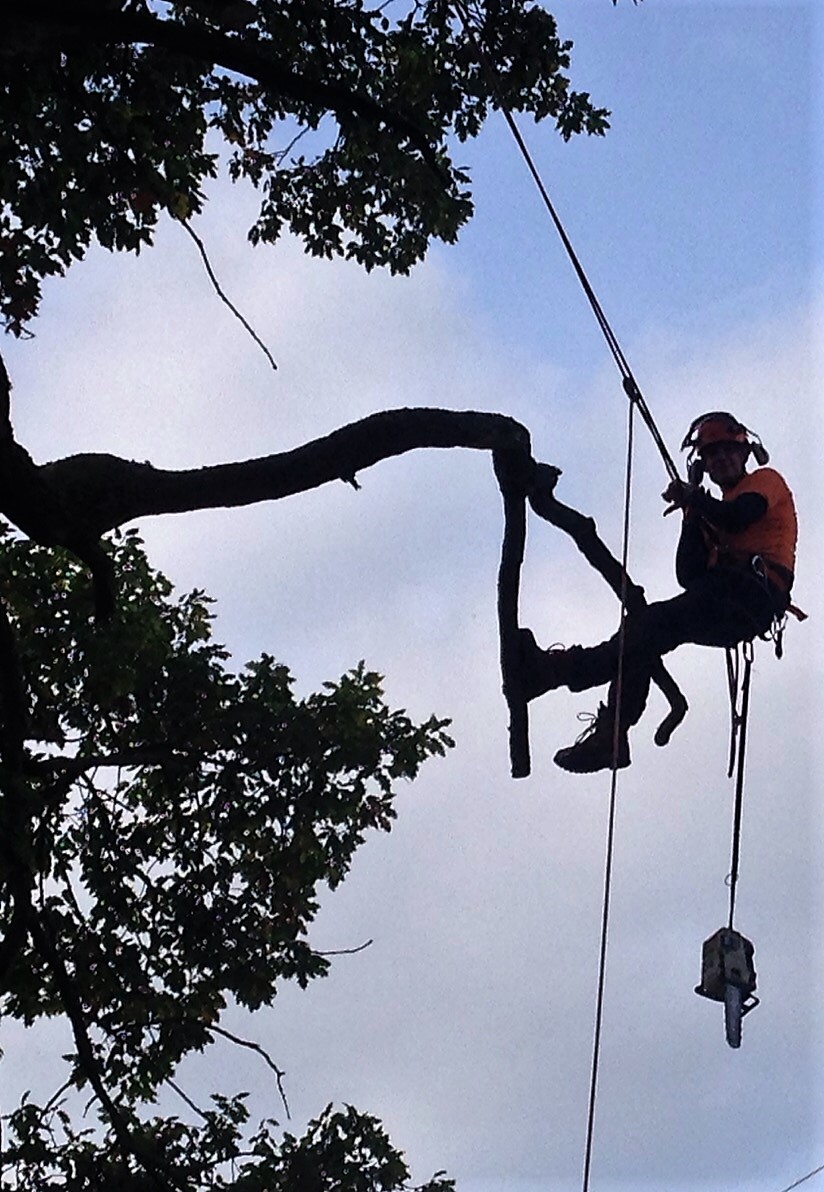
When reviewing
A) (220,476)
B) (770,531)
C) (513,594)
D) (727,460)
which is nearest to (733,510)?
(770,531)

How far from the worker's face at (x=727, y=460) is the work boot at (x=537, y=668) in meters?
1.45

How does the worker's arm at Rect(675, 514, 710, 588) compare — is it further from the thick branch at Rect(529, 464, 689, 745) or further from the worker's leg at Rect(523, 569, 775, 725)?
the thick branch at Rect(529, 464, 689, 745)

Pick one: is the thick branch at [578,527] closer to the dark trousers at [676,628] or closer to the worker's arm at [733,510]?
the dark trousers at [676,628]

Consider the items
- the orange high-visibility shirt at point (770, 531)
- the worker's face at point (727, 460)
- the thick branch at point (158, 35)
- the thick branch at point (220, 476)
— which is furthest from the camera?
the worker's face at point (727, 460)

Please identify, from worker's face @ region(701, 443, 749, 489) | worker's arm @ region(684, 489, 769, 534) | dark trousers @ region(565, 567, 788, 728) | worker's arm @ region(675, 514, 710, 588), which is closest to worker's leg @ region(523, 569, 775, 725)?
dark trousers @ region(565, 567, 788, 728)

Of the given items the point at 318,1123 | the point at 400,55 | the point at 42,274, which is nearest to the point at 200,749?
the point at 318,1123

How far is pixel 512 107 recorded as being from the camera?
908cm

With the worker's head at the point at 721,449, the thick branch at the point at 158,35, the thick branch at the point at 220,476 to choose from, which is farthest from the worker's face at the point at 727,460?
the thick branch at the point at 158,35

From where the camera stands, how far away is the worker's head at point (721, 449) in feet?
27.1

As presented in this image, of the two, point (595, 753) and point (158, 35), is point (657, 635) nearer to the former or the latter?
point (595, 753)

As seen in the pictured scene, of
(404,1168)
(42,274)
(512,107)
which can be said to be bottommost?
(404,1168)

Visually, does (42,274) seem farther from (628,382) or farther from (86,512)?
(628,382)

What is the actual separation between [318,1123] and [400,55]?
18.8 feet

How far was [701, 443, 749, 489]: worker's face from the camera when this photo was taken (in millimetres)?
8258
